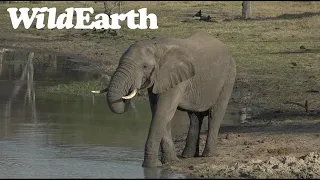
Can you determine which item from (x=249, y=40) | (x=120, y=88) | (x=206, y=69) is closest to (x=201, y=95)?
(x=206, y=69)

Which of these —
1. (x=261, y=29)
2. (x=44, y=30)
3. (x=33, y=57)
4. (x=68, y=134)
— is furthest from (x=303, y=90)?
(x=44, y=30)

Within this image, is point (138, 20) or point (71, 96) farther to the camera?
point (138, 20)

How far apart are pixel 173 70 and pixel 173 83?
176 mm

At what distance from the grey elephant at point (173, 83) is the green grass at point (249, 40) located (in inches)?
243

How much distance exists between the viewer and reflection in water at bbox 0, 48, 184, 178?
13.6 m

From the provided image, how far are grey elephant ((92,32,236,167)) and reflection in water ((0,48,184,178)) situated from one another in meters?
0.63

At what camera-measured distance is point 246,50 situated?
3294 cm

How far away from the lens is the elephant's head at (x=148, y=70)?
1291 cm

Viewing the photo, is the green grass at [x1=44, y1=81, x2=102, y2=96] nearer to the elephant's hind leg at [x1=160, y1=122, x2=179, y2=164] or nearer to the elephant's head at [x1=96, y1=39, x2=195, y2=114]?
the elephant's hind leg at [x1=160, y1=122, x2=179, y2=164]

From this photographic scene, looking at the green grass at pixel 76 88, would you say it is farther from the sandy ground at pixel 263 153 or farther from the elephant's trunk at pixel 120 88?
the elephant's trunk at pixel 120 88

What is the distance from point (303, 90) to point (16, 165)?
10.7 m

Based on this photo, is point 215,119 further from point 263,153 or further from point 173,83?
point 173,83

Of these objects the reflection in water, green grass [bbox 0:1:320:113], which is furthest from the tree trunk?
the reflection in water

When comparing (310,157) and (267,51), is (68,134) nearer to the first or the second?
(310,157)
